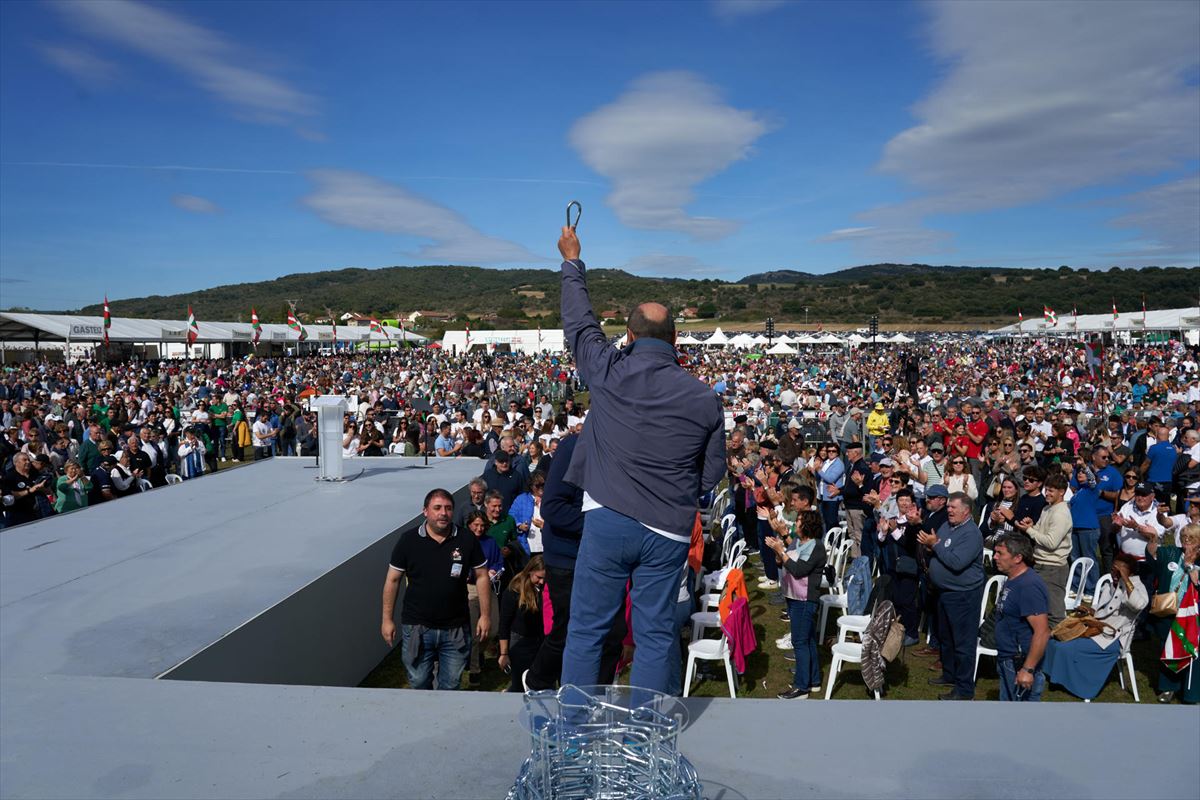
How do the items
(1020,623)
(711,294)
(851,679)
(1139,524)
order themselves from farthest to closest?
(711,294) < (1139,524) < (851,679) < (1020,623)

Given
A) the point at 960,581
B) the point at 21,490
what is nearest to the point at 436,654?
the point at 960,581

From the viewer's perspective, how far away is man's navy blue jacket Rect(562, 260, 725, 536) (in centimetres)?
256

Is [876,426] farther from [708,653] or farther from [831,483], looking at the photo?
[708,653]

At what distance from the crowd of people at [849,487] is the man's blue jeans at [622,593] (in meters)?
0.04

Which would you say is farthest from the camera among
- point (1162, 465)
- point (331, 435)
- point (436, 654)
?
point (1162, 465)

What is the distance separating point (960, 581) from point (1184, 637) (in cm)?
181

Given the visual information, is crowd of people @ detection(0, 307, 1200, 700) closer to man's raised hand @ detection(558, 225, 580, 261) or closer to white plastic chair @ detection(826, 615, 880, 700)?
white plastic chair @ detection(826, 615, 880, 700)

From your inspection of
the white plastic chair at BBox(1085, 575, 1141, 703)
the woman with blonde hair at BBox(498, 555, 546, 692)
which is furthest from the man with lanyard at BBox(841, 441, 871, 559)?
the woman with blonde hair at BBox(498, 555, 546, 692)

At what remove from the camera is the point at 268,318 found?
12900 centimetres

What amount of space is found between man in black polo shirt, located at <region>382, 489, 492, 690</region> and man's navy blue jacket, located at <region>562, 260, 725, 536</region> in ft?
8.22

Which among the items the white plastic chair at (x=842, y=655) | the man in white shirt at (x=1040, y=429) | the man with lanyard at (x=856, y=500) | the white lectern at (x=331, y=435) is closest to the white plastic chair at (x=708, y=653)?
the white plastic chair at (x=842, y=655)

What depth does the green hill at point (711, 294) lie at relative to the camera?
117 m

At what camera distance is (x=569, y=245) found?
2.77 m

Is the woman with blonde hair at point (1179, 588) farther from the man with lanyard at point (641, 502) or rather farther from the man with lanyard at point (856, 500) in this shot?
the man with lanyard at point (641, 502)
